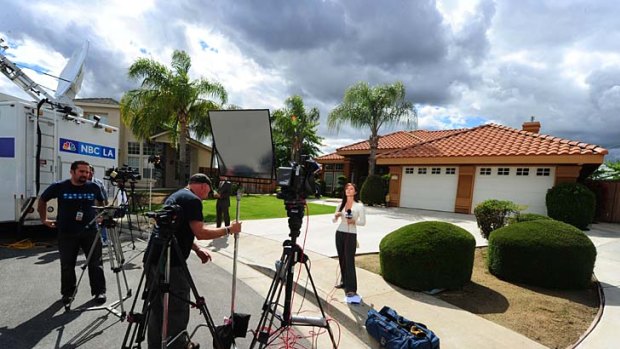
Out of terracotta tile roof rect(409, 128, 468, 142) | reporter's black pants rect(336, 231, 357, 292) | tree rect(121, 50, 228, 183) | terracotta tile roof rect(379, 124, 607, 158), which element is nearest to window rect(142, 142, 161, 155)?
tree rect(121, 50, 228, 183)

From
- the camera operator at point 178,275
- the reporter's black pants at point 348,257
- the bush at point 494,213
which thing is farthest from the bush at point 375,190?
the camera operator at point 178,275

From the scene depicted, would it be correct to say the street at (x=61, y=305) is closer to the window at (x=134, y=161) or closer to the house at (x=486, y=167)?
the house at (x=486, y=167)

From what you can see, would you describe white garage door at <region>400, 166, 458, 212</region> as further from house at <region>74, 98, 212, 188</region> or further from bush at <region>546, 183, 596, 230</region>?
house at <region>74, 98, 212, 188</region>

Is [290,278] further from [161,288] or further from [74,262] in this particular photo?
[74,262]

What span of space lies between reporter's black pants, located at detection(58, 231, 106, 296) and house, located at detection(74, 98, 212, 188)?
19.4 meters

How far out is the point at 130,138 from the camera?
2395cm

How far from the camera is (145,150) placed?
24.5 meters

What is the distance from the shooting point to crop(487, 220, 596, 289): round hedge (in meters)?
4.96

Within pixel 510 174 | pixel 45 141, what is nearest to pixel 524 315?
pixel 45 141

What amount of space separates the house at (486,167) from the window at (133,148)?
19.0 meters

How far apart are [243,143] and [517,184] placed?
13.7 m

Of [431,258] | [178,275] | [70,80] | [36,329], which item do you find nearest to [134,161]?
[70,80]

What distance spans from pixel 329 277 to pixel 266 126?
3240mm

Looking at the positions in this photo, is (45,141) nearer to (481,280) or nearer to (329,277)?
(329,277)
